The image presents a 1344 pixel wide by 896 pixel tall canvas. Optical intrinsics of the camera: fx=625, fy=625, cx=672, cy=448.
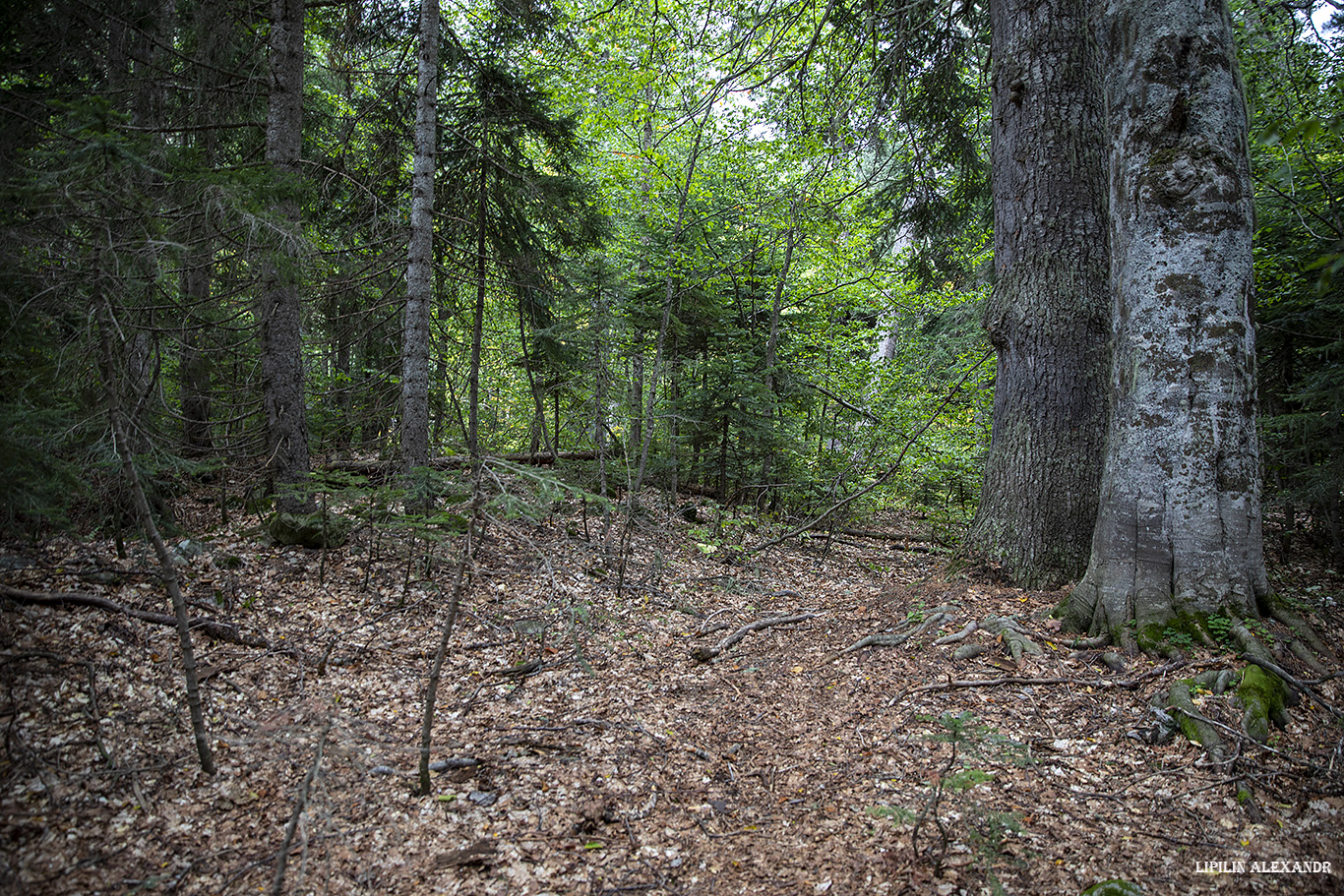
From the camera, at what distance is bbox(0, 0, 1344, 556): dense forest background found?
426 cm

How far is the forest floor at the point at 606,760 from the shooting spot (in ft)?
8.90

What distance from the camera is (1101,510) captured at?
4379 millimetres

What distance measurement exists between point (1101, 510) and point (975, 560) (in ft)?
4.64

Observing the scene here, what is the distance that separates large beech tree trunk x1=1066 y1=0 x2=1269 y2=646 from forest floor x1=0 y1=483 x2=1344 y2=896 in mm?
510

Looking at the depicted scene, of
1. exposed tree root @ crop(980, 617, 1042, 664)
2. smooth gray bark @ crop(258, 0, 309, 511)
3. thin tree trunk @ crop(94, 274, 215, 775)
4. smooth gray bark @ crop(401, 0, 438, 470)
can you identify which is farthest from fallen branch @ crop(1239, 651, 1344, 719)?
smooth gray bark @ crop(258, 0, 309, 511)

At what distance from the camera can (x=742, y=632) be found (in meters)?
5.94

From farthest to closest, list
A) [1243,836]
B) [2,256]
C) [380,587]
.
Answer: [380,587] < [2,256] < [1243,836]

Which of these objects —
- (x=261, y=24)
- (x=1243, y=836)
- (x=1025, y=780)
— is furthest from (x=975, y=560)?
(x=261, y=24)

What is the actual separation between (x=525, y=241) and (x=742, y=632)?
264 inches

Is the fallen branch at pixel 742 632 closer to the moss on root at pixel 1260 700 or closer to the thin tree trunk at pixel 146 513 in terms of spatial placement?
the moss on root at pixel 1260 700

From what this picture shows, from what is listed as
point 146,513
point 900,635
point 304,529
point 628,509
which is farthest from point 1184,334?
point 304,529

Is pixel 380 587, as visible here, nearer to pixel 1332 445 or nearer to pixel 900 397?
pixel 900 397

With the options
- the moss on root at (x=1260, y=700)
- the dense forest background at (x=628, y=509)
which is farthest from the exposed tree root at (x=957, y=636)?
the moss on root at (x=1260, y=700)

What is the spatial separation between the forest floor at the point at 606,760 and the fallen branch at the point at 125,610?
10cm
